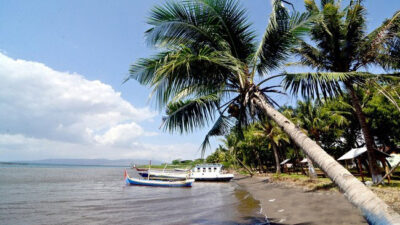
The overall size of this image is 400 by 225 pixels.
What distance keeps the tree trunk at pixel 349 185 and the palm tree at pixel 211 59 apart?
25 centimetres

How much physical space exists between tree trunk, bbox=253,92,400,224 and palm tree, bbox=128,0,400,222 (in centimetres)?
25

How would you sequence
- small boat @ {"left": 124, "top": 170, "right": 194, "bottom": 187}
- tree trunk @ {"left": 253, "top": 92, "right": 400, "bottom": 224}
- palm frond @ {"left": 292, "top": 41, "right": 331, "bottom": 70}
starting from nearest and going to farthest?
tree trunk @ {"left": 253, "top": 92, "right": 400, "bottom": 224} < palm frond @ {"left": 292, "top": 41, "right": 331, "bottom": 70} < small boat @ {"left": 124, "top": 170, "right": 194, "bottom": 187}

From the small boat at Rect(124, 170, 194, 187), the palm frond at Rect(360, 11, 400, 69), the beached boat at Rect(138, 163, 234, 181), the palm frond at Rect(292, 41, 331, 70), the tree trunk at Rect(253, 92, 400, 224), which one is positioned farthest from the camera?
the beached boat at Rect(138, 163, 234, 181)

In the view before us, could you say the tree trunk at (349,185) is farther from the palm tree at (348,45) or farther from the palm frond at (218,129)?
the palm tree at (348,45)

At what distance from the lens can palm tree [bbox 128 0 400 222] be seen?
13.1ft

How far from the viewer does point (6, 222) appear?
32.4 feet

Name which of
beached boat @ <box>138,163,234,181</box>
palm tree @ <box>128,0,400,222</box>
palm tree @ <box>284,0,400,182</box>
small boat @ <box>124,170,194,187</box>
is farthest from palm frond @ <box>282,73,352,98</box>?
beached boat @ <box>138,163,234,181</box>

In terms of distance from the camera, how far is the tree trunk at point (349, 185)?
1.83 m

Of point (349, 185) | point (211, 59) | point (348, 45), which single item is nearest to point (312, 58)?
point (348, 45)

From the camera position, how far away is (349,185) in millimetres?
2277

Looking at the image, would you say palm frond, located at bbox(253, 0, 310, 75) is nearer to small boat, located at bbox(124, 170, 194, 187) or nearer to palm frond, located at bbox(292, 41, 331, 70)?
palm frond, located at bbox(292, 41, 331, 70)

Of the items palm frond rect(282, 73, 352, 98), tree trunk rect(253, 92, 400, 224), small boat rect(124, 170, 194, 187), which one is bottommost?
small boat rect(124, 170, 194, 187)

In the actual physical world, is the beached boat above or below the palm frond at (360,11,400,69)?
below

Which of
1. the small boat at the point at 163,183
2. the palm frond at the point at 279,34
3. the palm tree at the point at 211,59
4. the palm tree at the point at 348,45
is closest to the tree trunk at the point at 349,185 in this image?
the palm tree at the point at 211,59
